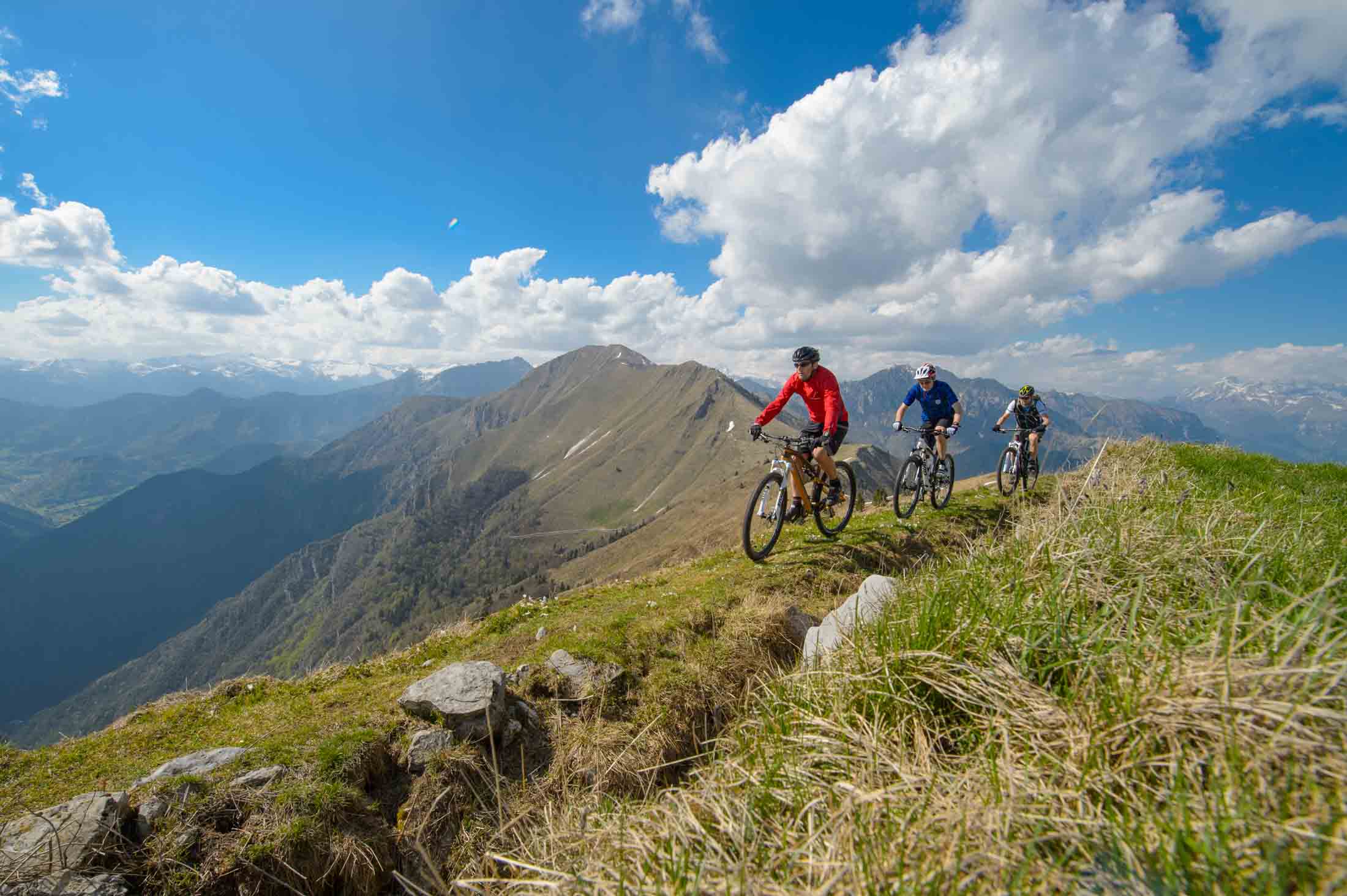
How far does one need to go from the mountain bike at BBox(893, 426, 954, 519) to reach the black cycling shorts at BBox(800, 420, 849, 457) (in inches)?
122

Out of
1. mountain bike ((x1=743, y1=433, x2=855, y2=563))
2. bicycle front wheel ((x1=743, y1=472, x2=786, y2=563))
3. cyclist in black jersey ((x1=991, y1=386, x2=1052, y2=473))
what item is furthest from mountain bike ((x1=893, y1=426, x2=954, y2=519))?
bicycle front wheel ((x1=743, y1=472, x2=786, y2=563))

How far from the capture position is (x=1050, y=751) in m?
2.36

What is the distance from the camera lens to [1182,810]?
1.69 m

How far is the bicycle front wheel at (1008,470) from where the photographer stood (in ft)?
52.2

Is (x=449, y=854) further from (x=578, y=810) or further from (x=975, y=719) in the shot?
(x=975, y=719)

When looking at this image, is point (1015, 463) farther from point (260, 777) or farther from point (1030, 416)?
point (260, 777)

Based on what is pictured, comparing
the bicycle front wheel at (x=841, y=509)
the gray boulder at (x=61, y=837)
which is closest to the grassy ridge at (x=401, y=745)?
the gray boulder at (x=61, y=837)

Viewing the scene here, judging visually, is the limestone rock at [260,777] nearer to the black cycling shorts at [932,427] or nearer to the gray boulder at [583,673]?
the gray boulder at [583,673]

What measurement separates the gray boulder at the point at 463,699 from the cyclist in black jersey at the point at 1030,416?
14259 millimetres

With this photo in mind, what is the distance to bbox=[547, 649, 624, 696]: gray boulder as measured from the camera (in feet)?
22.1

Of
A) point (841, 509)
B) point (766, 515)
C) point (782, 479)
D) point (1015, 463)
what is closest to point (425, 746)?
point (766, 515)

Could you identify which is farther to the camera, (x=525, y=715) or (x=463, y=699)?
(x=525, y=715)

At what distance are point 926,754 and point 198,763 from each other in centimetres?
649

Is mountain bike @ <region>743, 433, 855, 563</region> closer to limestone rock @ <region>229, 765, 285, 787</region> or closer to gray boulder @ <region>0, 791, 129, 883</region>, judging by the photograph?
limestone rock @ <region>229, 765, 285, 787</region>
